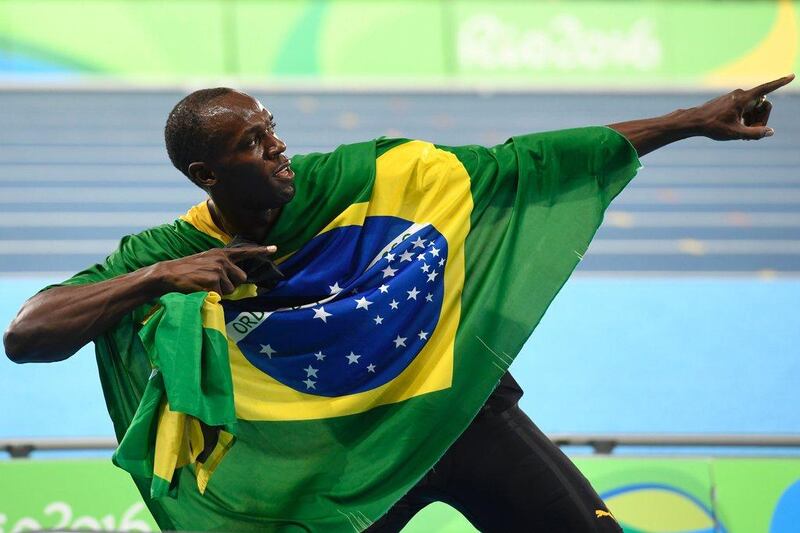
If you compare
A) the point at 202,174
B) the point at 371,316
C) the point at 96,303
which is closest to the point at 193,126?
the point at 202,174

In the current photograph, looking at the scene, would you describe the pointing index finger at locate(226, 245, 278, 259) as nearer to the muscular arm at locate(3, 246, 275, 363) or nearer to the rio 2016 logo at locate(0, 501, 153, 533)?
the muscular arm at locate(3, 246, 275, 363)

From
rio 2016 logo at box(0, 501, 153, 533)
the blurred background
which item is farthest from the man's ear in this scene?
the blurred background

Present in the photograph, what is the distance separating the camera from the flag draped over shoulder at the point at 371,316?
262 centimetres

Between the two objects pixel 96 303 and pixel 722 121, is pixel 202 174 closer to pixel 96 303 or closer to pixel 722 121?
pixel 96 303

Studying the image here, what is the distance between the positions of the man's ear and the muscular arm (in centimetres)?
23

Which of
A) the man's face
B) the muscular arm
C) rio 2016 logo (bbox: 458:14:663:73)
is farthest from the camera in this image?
rio 2016 logo (bbox: 458:14:663:73)

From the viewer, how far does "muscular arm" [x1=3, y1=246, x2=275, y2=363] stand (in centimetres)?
237

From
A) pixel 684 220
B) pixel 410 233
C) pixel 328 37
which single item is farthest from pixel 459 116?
pixel 410 233

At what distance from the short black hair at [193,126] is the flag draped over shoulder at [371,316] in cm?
17

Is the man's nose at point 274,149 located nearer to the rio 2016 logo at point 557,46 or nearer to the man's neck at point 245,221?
the man's neck at point 245,221

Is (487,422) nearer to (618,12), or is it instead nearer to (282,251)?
(282,251)

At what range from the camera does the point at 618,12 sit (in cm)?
923

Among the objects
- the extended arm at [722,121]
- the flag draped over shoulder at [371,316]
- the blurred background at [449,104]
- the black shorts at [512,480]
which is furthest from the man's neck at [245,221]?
the blurred background at [449,104]

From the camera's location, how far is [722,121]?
254cm
